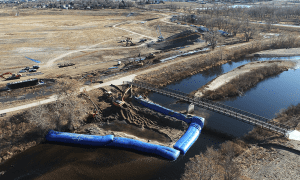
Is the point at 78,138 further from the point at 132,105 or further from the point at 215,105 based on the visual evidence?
the point at 215,105

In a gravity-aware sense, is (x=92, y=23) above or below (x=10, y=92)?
above

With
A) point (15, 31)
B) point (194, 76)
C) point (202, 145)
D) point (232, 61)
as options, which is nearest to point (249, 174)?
point (202, 145)

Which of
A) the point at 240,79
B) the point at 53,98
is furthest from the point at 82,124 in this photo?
the point at 240,79

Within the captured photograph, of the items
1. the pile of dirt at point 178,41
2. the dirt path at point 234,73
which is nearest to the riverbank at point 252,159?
the dirt path at point 234,73

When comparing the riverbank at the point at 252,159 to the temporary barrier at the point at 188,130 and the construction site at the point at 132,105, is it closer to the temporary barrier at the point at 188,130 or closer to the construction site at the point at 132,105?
the construction site at the point at 132,105

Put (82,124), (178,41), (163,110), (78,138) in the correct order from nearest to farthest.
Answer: (78,138) → (82,124) → (163,110) → (178,41)

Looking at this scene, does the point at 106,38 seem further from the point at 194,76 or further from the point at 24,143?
the point at 24,143
